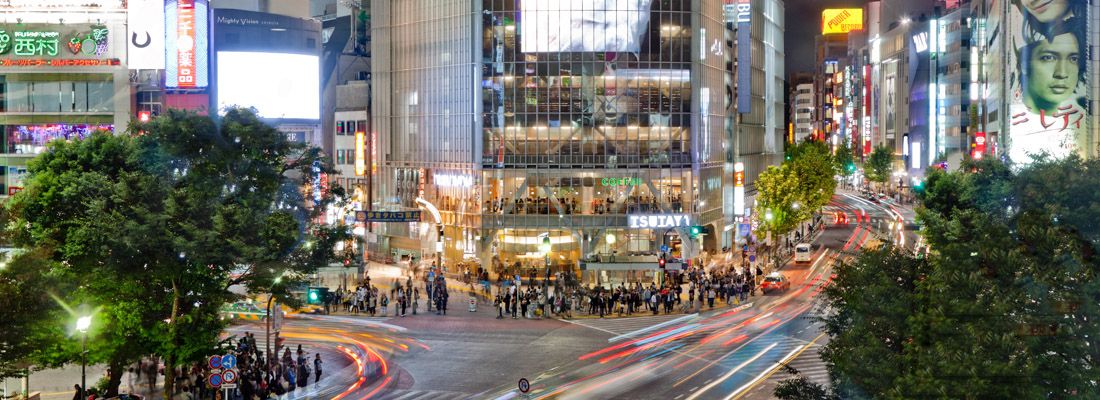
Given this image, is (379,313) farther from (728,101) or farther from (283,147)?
(728,101)

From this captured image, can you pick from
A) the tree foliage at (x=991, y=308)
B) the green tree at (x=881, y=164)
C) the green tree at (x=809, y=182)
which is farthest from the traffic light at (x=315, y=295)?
the green tree at (x=881, y=164)

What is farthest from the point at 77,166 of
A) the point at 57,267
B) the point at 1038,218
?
the point at 1038,218

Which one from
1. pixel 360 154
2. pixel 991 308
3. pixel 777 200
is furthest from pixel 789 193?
pixel 991 308

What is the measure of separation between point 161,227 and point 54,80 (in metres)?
36.9

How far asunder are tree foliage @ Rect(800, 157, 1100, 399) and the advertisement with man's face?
57.3 meters

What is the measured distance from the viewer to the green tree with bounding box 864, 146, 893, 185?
600 feet

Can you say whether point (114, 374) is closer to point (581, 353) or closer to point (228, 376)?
point (228, 376)

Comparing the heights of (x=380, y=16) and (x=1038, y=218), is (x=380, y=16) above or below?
above

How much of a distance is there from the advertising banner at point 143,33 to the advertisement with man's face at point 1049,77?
2154 inches

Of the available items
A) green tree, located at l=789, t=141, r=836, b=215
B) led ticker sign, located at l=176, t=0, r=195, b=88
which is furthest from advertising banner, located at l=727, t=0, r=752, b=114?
led ticker sign, located at l=176, t=0, r=195, b=88

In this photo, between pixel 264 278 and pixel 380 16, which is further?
pixel 380 16

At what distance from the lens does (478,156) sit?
289ft

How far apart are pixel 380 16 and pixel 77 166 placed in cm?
5685

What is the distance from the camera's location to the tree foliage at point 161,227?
4097 centimetres
